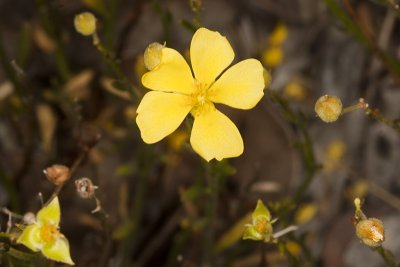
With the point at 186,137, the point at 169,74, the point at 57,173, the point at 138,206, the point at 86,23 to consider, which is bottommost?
the point at 57,173

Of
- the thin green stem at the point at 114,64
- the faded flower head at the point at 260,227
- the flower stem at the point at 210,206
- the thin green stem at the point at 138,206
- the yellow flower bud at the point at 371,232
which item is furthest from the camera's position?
the thin green stem at the point at 138,206

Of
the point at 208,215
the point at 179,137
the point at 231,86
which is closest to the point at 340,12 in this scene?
the point at 231,86

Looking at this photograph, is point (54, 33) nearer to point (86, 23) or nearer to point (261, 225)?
point (86, 23)

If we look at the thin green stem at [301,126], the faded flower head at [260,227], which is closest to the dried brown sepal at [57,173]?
the faded flower head at [260,227]

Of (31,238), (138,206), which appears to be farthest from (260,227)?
(138,206)

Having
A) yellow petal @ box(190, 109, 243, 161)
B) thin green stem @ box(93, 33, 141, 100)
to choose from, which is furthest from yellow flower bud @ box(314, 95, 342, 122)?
thin green stem @ box(93, 33, 141, 100)

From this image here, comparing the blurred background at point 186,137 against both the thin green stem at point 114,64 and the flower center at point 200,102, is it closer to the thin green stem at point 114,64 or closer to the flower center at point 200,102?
the thin green stem at point 114,64
